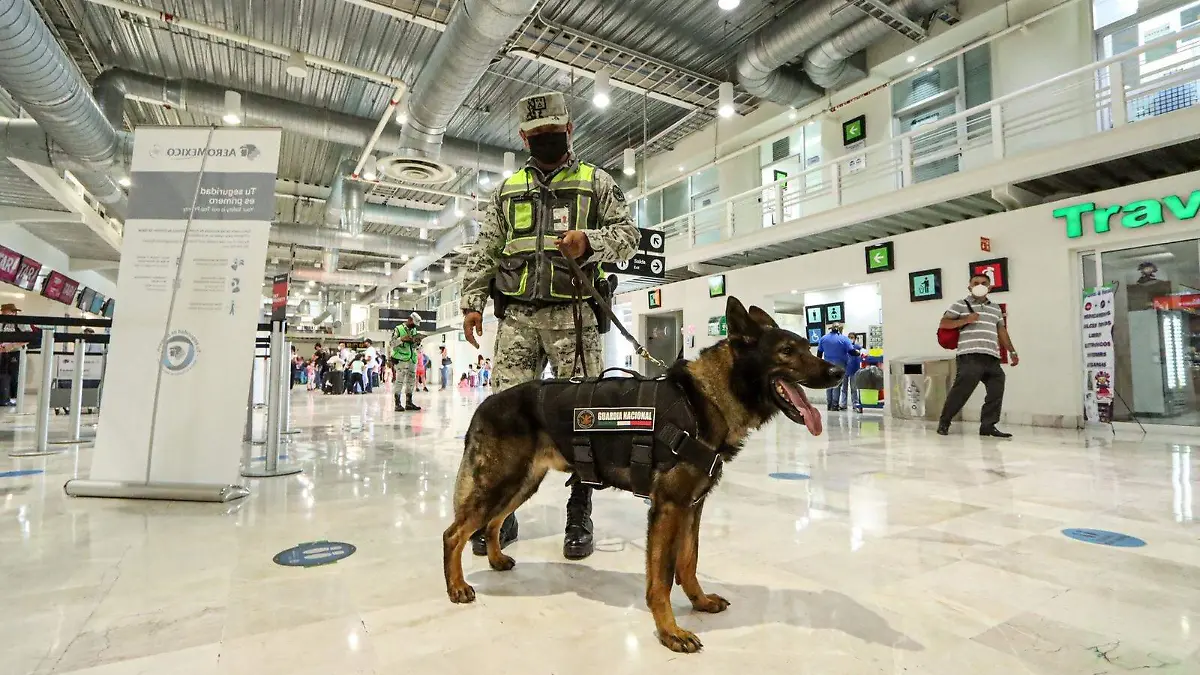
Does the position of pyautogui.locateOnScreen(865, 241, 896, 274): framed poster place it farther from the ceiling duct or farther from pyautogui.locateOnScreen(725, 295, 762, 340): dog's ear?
pyautogui.locateOnScreen(725, 295, 762, 340): dog's ear

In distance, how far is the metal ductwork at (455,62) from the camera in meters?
5.97

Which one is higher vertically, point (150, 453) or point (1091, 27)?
point (1091, 27)

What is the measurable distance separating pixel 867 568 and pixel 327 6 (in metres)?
9.15

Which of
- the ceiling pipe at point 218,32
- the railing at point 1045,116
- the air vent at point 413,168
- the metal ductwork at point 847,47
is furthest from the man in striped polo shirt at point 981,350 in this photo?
the air vent at point 413,168

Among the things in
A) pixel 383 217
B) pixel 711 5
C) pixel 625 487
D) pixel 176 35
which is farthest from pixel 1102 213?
pixel 383 217

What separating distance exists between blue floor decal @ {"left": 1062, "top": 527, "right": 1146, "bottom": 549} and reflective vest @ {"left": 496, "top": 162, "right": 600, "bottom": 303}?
234 centimetres

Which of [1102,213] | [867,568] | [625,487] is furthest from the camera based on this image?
[1102,213]

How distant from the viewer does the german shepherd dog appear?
58.5 inches

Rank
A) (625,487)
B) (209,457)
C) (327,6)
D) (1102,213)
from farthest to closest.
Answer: (327,6) < (1102,213) < (209,457) < (625,487)

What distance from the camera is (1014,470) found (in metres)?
3.97

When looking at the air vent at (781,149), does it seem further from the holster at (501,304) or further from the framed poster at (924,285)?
the holster at (501,304)

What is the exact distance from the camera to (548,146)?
7.93ft

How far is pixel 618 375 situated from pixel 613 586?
35.8 inches

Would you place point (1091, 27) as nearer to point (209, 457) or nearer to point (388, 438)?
point (388, 438)
